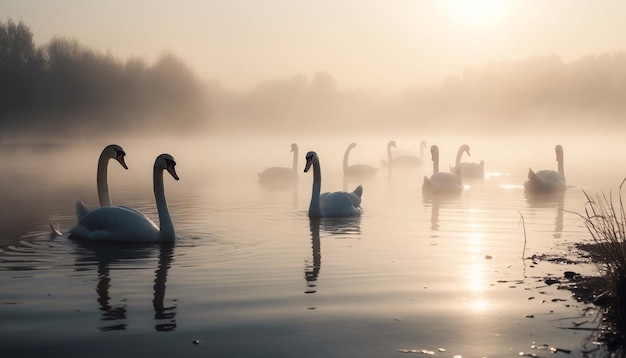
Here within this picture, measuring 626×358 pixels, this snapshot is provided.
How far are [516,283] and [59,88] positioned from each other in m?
69.3

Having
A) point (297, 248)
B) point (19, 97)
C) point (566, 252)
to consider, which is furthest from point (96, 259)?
point (19, 97)

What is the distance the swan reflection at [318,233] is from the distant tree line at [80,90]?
6045 centimetres

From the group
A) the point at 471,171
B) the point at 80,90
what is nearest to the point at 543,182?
the point at 471,171

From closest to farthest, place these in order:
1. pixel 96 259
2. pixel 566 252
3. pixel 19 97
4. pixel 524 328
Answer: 1. pixel 524 328
2. pixel 96 259
3. pixel 566 252
4. pixel 19 97

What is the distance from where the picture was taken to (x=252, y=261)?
1240 centimetres

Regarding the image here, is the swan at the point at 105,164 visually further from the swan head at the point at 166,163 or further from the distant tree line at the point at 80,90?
the distant tree line at the point at 80,90

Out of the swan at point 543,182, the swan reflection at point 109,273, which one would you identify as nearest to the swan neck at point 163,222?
the swan reflection at point 109,273

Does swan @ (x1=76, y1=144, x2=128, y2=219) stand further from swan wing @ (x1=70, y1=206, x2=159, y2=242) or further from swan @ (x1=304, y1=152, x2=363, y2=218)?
swan @ (x1=304, y1=152, x2=363, y2=218)

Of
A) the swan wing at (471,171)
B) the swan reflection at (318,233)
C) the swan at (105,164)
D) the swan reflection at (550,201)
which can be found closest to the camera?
the swan reflection at (318,233)

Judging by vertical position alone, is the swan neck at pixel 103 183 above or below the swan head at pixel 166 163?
below

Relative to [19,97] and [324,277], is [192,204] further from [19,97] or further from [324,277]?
[19,97]

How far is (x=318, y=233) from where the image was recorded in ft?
52.5

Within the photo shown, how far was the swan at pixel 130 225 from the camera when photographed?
44.9 ft

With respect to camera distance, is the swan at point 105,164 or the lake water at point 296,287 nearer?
the lake water at point 296,287
